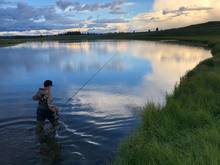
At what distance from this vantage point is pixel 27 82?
86.8ft

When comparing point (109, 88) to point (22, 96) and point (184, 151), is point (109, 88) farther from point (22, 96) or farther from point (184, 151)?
point (184, 151)

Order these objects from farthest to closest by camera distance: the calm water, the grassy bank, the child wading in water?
1. the child wading in water
2. the calm water
3. the grassy bank

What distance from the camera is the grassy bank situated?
7223 mm

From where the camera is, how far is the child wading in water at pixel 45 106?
12.8 meters

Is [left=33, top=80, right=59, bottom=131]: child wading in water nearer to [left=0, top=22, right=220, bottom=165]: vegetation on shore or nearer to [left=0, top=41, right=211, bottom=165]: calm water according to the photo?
[left=0, top=41, right=211, bottom=165]: calm water

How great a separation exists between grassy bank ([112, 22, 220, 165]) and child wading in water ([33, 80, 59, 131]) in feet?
10.8

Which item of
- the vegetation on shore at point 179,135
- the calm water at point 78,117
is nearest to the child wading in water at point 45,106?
the calm water at point 78,117

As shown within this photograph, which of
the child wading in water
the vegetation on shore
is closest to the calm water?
the child wading in water

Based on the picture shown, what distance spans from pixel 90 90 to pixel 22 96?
3.91 m

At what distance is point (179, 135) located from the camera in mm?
9484

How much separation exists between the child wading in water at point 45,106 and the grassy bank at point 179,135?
3.29 meters

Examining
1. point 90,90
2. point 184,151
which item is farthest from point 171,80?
point 184,151

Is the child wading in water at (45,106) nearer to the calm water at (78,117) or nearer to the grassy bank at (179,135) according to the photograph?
the calm water at (78,117)

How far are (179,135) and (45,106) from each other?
17.0 ft
